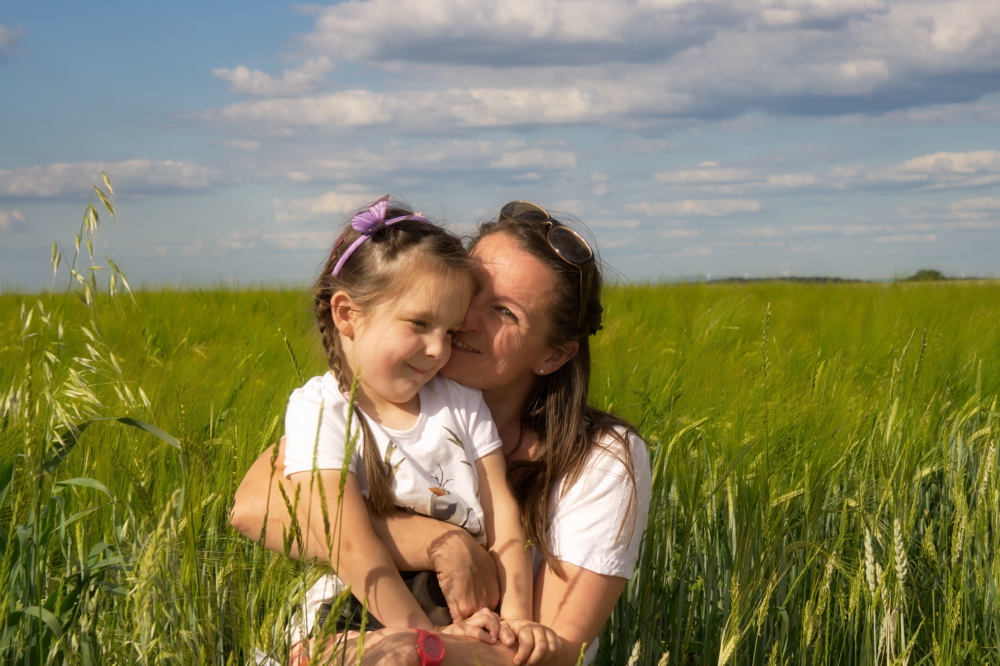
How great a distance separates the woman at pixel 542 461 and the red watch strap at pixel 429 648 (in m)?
0.05

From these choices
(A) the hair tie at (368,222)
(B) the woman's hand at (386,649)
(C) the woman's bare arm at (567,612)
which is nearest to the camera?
(B) the woman's hand at (386,649)

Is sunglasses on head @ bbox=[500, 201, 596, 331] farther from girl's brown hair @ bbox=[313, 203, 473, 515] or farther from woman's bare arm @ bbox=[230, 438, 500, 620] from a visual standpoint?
woman's bare arm @ bbox=[230, 438, 500, 620]

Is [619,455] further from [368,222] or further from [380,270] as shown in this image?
[368,222]

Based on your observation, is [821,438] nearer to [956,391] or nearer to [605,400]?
[605,400]

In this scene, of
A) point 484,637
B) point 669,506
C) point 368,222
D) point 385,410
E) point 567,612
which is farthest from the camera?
point 669,506

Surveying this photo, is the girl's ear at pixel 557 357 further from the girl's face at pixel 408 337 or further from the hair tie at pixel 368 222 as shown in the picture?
the hair tie at pixel 368 222

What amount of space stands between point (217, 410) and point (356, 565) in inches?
39.8

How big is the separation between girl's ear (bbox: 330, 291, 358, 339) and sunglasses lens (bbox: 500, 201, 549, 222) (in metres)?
0.40

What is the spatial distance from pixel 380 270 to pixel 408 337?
0.15m

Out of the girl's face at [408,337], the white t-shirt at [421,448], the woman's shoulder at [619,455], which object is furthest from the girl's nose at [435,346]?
the woman's shoulder at [619,455]

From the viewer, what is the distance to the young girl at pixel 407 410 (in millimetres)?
1440

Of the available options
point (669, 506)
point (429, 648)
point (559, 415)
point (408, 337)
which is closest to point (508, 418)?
point (559, 415)

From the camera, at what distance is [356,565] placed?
1.33 metres

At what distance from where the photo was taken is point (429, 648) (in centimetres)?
124
